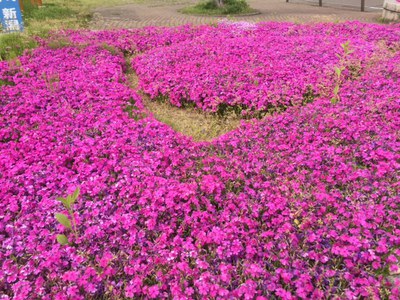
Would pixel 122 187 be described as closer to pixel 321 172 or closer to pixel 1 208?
pixel 1 208

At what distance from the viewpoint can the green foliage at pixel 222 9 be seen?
2241 centimetres

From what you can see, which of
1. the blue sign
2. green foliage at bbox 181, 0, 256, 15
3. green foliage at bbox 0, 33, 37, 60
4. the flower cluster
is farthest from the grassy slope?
green foliage at bbox 181, 0, 256, 15

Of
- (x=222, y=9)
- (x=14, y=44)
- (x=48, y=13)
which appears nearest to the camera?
(x=14, y=44)

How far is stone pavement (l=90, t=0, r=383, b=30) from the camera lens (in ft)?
63.7

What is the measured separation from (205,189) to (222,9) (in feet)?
65.8

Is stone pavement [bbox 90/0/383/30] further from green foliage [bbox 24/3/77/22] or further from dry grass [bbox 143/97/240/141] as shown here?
dry grass [bbox 143/97/240/141]

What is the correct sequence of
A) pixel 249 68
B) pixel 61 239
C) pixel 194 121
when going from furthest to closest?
pixel 249 68 → pixel 194 121 → pixel 61 239

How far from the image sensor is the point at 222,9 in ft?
74.2

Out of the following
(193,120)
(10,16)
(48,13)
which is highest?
(48,13)

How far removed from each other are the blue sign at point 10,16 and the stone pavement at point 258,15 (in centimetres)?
452

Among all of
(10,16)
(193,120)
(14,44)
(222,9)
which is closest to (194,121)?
(193,120)

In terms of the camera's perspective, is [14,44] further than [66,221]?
Yes

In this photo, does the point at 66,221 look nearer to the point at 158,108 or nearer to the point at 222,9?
the point at 158,108

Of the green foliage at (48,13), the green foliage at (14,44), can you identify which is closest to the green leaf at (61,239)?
the green foliage at (14,44)
